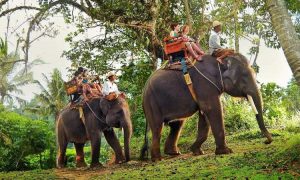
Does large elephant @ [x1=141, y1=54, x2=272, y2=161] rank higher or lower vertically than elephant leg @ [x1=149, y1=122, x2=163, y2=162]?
higher

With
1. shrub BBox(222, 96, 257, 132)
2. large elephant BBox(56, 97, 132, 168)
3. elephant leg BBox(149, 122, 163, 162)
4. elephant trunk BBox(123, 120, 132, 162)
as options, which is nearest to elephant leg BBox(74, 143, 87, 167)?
large elephant BBox(56, 97, 132, 168)

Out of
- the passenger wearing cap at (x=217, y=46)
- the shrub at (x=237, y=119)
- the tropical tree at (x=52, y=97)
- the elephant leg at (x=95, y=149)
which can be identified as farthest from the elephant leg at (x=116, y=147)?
the tropical tree at (x=52, y=97)

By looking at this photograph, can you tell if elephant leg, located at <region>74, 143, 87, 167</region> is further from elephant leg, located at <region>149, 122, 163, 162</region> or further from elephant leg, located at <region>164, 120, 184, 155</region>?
elephant leg, located at <region>149, 122, 163, 162</region>

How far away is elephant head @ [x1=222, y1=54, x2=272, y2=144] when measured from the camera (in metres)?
9.33

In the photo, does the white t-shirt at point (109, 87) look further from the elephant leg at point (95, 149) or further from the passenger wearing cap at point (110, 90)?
the elephant leg at point (95, 149)

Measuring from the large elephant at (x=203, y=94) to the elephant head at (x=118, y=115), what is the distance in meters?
0.64

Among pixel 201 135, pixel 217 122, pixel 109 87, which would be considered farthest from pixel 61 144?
pixel 217 122

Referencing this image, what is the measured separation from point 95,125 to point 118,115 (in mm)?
1128

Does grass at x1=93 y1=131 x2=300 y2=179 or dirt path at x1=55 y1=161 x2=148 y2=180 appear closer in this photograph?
grass at x1=93 y1=131 x2=300 y2=179

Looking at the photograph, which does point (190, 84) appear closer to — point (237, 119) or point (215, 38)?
point (215, 38)

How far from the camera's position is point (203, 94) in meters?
9.85

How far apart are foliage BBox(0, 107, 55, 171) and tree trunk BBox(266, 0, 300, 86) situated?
19.3m

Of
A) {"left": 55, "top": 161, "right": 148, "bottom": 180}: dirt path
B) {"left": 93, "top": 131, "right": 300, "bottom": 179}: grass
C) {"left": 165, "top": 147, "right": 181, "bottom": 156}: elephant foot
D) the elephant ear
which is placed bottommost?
{"left": 55, "top": 161, "right": 148, "bottom": 180}: dirt path

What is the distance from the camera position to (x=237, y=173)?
20.8ft
